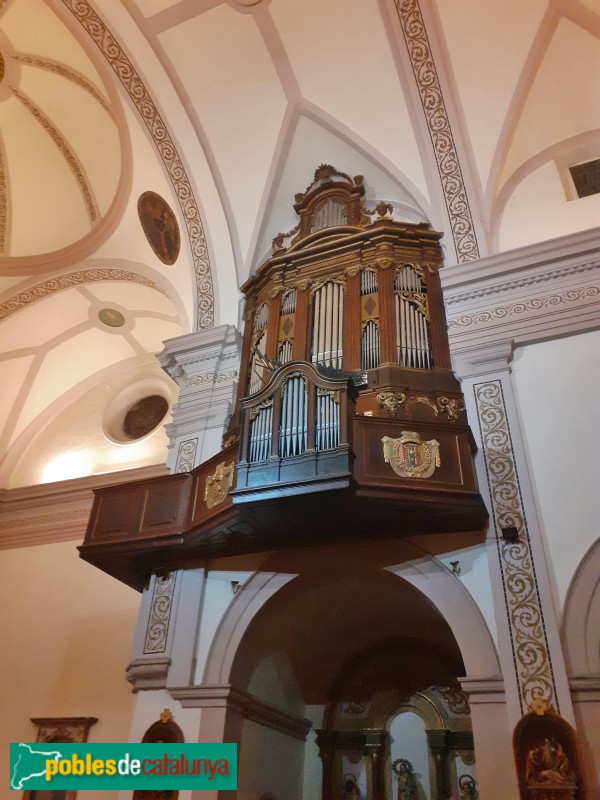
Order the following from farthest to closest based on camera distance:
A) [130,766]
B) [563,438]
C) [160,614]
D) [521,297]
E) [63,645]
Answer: [63,645] < [521,297] < [160,614] < [563,438] < [130,766]

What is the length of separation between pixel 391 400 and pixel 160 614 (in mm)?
3214

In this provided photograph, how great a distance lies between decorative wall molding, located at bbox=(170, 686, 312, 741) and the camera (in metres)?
6.05

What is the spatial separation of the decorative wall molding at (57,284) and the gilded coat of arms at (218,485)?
5.53 m

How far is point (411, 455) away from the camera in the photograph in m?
5.64

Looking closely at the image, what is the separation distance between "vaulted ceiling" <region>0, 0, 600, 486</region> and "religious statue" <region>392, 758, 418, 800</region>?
585 centimetres

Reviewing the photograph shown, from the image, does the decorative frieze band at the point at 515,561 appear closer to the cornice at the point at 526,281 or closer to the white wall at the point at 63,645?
the cornice at the point at 526,281

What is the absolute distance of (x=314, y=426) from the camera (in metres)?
5.64

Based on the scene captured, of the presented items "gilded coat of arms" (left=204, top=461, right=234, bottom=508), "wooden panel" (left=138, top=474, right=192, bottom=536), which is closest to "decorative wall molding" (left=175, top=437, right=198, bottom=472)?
"wooden panel" (left=138, top=474, right=192, bottom=536)

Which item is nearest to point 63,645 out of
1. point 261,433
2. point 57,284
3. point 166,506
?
point 166,506

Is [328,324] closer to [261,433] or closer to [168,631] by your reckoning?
[261,433]

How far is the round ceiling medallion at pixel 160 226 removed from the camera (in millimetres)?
9648

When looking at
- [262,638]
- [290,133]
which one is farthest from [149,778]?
[290,133]

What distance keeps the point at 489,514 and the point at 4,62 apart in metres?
9.01

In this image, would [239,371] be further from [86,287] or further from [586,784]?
[586,784]
